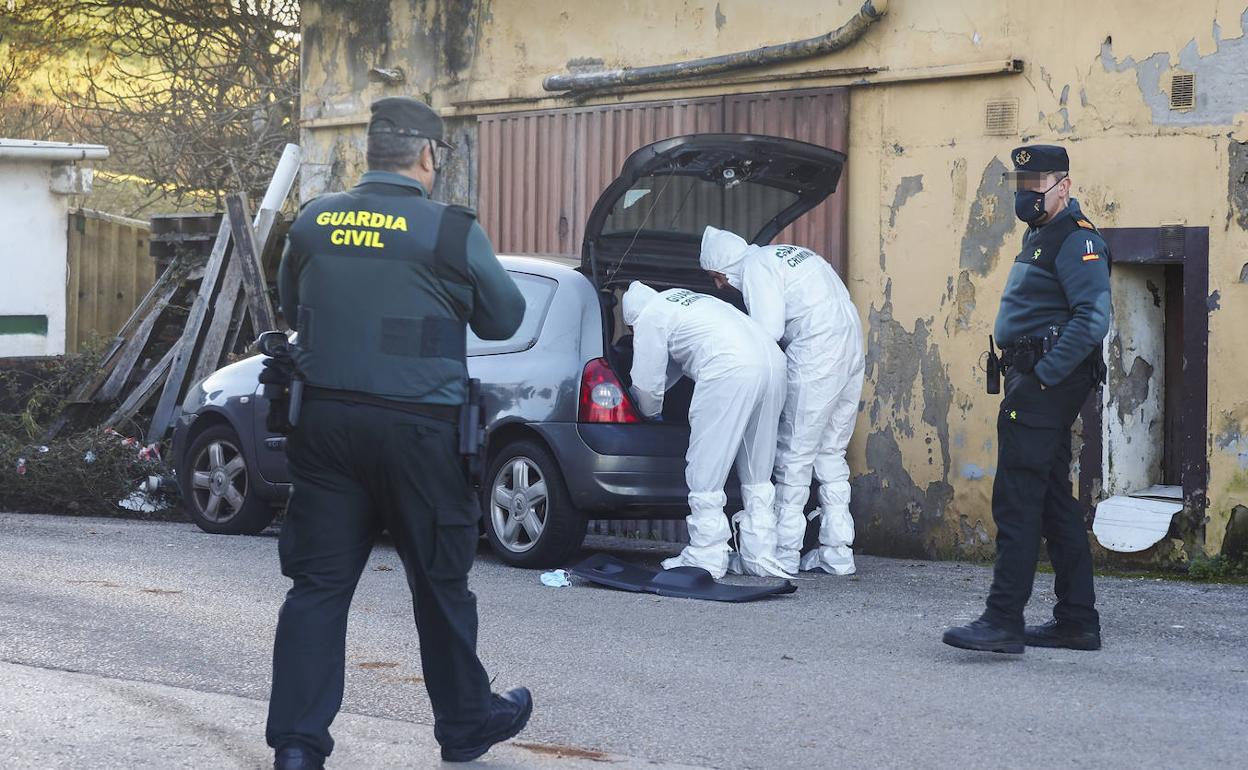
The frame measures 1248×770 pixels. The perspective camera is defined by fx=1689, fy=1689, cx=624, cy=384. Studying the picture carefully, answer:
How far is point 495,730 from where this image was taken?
4.71m

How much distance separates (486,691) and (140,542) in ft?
18.4

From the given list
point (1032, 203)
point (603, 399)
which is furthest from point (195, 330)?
point (1032, 203)

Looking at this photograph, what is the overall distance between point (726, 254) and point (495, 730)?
4.61 meters

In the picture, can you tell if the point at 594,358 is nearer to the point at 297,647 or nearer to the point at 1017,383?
the point at 1017,383

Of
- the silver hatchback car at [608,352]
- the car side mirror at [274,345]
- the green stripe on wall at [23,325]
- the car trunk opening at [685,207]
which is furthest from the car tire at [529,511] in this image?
the green stripe on wall at [23,325]

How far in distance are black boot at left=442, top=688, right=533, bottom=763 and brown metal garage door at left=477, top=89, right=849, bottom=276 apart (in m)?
6.49

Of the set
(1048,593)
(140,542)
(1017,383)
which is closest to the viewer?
(1017,383)

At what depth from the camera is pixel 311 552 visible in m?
4.53

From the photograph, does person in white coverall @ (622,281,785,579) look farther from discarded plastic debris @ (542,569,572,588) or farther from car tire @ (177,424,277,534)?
car tire @ (177,424,277,534)

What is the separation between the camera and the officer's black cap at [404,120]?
15.4ft

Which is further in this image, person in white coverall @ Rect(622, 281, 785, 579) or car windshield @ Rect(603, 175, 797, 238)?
car windshield @ Rect(603, 175, 797, 238)

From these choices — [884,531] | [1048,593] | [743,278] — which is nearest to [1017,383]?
[1048,593]

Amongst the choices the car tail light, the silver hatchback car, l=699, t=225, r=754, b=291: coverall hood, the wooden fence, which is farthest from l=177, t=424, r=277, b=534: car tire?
the wooden fence

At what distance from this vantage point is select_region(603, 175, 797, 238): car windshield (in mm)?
8859
